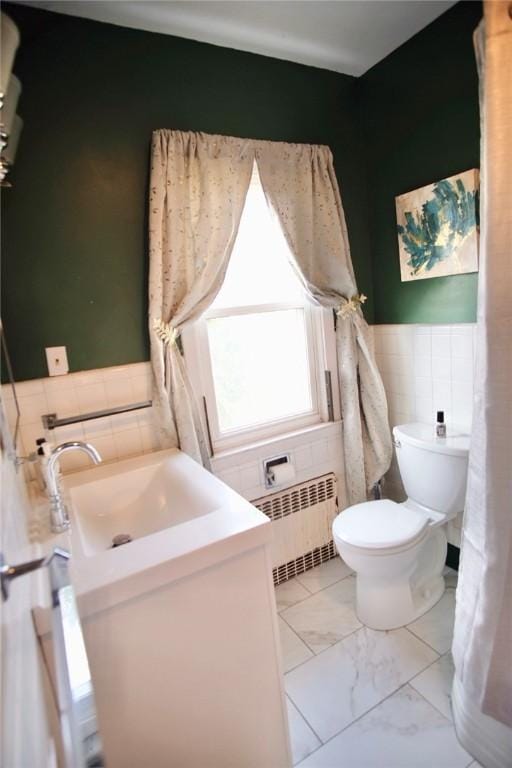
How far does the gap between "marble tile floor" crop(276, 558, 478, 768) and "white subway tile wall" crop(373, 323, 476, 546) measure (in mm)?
573

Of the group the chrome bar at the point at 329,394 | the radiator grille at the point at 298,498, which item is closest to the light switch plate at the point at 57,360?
the radiator grille at the point at 298,498

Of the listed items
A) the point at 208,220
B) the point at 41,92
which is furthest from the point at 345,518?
the point at 41,92

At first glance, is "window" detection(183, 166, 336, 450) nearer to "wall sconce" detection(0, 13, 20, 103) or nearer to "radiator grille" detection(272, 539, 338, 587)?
"radiator grille" detection(272, 539, 338, 587)

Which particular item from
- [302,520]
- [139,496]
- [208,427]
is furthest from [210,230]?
[302,520]

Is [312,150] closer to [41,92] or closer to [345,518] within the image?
[41,92]

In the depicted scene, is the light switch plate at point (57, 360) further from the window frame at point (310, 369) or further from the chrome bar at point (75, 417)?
the window frame at point (310, 369)

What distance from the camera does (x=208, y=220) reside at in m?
1.50

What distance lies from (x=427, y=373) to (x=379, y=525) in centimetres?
73

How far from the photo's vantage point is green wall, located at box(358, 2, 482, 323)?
128 cm

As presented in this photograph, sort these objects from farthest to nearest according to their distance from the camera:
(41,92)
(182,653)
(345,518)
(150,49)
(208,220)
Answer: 1. (345,518)
2. (208,220)
3. (150,49)
4. (41,92)
5. (182,653)

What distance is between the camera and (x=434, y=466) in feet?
5.14

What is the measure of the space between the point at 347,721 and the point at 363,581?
0.47m

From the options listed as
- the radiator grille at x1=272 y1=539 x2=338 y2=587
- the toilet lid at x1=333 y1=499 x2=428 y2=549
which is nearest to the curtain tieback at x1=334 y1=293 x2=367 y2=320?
the toilet lid at x1=333 y1=499 x2=428 y2=549

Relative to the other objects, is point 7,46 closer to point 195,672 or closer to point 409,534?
point 195,672
